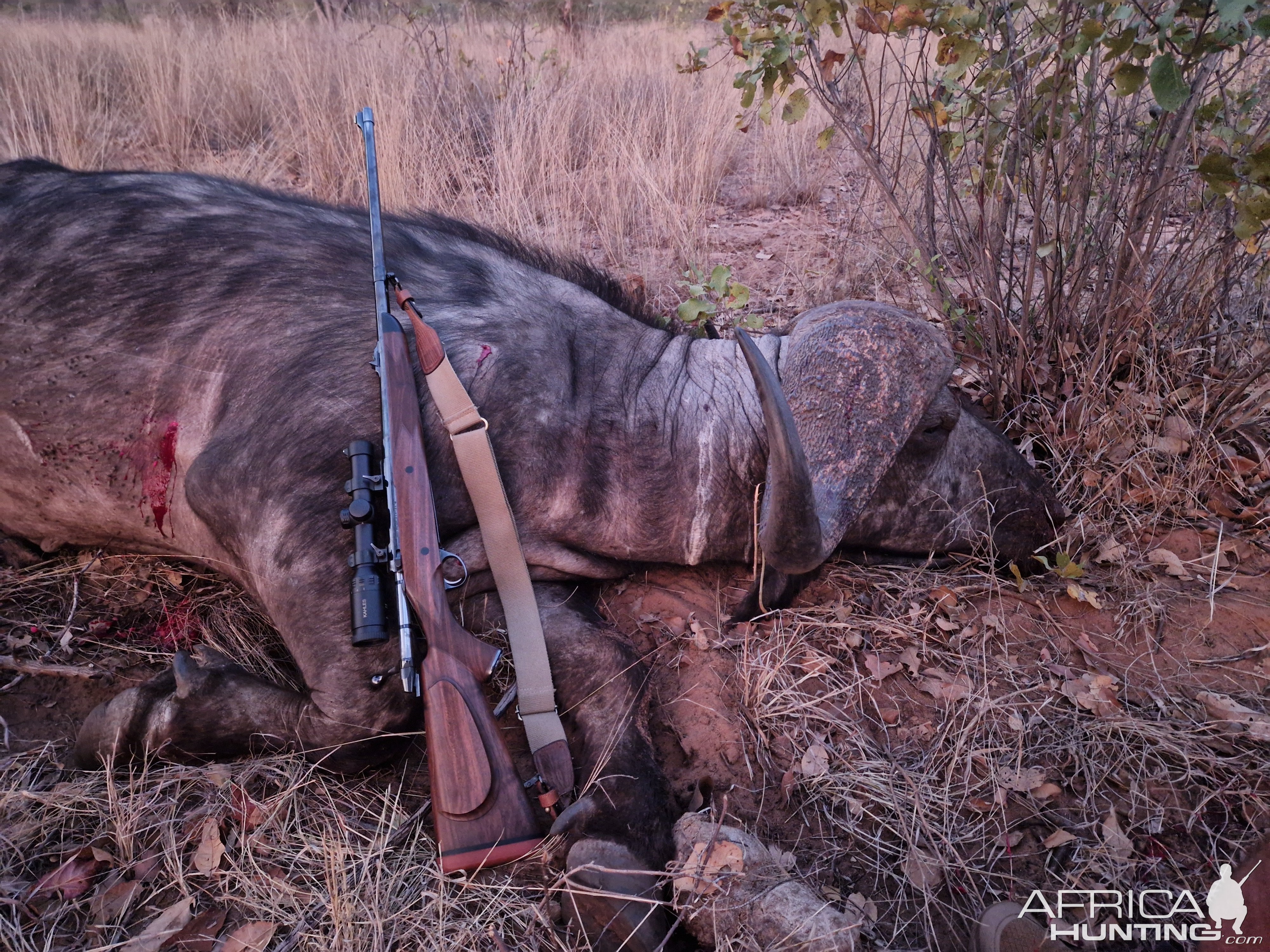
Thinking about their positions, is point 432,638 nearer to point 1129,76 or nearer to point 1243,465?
point 1129,76

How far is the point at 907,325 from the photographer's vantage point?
271cm

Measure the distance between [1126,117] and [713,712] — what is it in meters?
3.09

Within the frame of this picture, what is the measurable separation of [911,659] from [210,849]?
236cm

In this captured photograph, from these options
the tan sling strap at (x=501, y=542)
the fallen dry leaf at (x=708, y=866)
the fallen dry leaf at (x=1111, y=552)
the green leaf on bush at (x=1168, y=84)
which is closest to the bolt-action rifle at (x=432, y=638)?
the tan sling strap at (x=501, y=542)

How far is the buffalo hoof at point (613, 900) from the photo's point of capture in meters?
2.07

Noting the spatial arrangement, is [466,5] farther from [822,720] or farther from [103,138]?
[822,720]

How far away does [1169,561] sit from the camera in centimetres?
324

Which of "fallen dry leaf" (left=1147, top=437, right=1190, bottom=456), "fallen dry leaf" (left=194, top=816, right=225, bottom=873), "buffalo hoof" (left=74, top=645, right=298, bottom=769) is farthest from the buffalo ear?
"fallen dry leaf" (left=194, top=816, right=225, bottom=873)

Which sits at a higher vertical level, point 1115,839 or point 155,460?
point 155,460

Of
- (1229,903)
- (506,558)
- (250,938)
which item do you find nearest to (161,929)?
(250,938)

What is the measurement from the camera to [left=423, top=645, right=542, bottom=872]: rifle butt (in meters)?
2.15

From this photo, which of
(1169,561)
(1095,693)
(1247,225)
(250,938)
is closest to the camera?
(250,938)

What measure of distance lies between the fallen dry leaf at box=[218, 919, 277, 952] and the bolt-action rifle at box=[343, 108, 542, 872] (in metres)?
0.49

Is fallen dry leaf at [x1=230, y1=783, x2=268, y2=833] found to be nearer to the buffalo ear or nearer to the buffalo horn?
the buffalo horn
